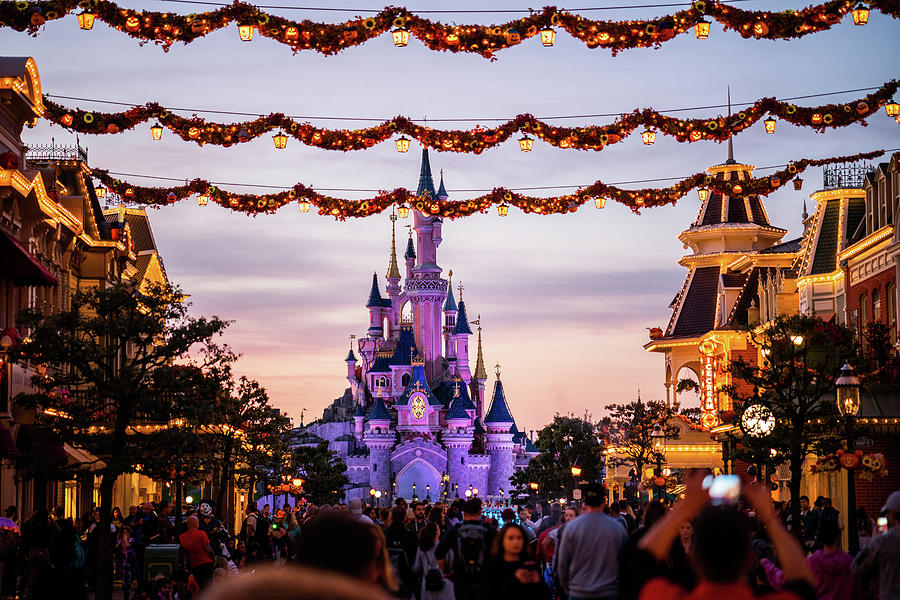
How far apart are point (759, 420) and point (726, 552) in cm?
2324

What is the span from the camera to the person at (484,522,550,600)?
1106 centimetres

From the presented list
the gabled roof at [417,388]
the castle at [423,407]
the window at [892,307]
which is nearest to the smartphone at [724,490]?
the window at [892,307]

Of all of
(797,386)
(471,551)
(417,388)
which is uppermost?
(417,388)

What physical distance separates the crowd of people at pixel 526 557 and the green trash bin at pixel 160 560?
0.17m

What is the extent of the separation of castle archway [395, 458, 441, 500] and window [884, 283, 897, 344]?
415ft

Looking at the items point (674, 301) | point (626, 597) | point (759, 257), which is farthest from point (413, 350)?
point (626, 597)

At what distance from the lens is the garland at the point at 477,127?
71.7 feet

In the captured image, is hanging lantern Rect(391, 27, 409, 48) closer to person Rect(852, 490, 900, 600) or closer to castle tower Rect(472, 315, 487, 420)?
person Rect(852, 490, 900, 600)

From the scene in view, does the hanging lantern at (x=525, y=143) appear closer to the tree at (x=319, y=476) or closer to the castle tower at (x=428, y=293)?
the tree at (x=319, y=476)

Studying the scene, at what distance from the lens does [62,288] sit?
35531mm

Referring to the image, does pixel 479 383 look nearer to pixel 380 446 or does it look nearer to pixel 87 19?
pixel 380 446

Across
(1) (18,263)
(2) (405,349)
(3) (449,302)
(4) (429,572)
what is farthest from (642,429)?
(3) (449,302)

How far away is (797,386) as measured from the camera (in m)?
29.7

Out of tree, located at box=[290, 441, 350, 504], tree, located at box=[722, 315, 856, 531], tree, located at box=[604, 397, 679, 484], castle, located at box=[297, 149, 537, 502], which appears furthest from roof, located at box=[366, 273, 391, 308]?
tree, located at box=[722, 315, 856, 531]
